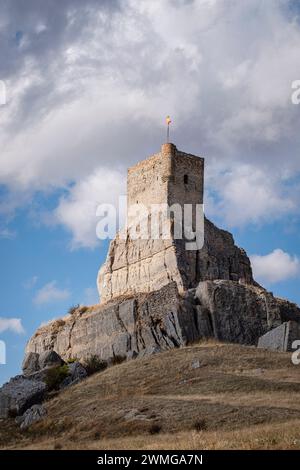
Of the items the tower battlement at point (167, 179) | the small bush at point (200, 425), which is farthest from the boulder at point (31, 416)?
the tower battlement at point (167, 179)

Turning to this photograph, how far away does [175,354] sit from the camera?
119ft

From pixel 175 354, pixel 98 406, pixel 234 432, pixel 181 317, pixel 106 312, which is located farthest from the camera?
pixel 106 312

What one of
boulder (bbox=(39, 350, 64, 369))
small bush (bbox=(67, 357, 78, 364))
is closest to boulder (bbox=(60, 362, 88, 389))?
boulder (bbox=(39, 350, 64, 369))

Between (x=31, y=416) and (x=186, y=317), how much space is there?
12.3m

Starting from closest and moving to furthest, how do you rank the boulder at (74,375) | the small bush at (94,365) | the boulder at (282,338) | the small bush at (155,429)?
1. the small bush at (155,429)
2. the boulder at (74,375)
3. the boulder at (282,338)
4. the small bush at (94,365)

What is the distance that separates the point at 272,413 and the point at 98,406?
25.1 ft

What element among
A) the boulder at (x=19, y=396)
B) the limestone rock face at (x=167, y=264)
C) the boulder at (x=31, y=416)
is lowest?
the boulder at (x=31, y=416)

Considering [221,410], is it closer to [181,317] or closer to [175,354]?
[175,354]

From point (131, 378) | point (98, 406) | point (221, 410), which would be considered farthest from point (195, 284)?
point (221, 410)

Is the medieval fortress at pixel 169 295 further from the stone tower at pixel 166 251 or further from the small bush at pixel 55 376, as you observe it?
the small bush at pixel 55 376

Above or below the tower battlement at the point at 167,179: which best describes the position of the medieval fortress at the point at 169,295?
below

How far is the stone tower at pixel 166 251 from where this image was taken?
45125 millimetres

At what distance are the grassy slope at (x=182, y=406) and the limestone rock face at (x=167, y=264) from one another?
768 centimetres

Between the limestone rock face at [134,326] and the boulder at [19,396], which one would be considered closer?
the boulder at [19,396]
